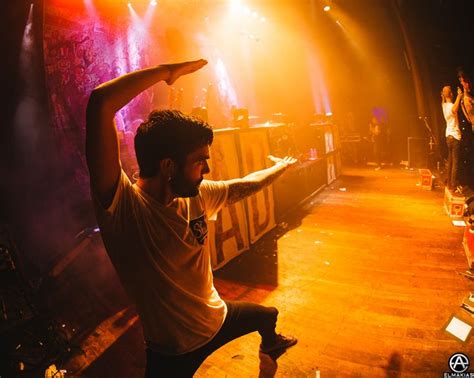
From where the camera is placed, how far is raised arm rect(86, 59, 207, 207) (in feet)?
4.35

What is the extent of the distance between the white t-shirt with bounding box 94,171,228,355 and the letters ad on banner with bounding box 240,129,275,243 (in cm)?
418

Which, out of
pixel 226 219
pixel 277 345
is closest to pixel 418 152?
pixel 226 219

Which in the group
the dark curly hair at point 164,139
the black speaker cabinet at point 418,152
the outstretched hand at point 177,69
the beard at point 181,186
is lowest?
the black speaker cabinet at point 418,152

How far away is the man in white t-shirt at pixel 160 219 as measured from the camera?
1403 millimetres

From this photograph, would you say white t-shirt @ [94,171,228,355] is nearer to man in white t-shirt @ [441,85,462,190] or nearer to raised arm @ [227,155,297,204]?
raised arm @ [227,155,297,204]

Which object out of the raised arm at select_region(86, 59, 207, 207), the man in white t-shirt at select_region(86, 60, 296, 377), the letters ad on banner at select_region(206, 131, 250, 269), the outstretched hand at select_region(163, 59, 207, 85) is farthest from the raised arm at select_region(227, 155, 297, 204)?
the letters ad on banner at select_region(206, 131, 250, 269)

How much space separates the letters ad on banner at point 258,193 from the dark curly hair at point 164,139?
433 centimetres

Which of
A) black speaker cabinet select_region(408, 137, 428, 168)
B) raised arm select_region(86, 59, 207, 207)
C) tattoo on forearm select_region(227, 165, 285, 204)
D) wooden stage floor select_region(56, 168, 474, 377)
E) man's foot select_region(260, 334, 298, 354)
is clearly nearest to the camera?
raised arm select_region(86, 59, 207, 207)

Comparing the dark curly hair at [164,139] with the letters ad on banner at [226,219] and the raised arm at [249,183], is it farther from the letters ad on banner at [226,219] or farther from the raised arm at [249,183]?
the letters ad on banner at [226,219]

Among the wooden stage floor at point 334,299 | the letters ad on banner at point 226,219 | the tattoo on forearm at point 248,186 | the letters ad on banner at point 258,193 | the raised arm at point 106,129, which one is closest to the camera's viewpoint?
the raised arm at point 106,129

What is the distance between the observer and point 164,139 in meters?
1.58

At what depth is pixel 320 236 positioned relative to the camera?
6.38m

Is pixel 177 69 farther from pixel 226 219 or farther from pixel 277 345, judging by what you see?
pixel 226 219

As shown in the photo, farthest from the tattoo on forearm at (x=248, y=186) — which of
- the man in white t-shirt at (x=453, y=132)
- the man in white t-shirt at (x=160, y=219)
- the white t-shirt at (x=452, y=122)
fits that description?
the white t-shirt at (x=452, y=122)
